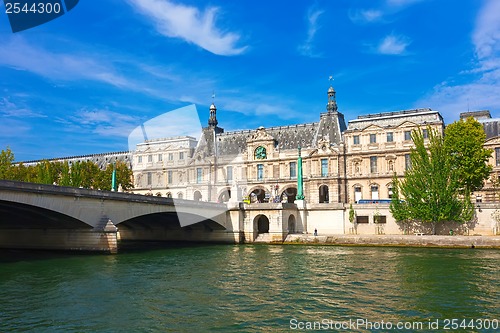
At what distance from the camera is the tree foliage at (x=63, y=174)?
76.9 meters

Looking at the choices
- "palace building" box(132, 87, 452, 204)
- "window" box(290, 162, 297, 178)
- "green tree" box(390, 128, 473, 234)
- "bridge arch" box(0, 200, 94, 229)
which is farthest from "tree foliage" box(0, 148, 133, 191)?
"green tree" box(390, 128, 473, 234)

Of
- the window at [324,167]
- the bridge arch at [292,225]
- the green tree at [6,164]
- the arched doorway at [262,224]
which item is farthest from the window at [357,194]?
the green tree at [6,164]

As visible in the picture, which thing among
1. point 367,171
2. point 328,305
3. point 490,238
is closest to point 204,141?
point 367,171

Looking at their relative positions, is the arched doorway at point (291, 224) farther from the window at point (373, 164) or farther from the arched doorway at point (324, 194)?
the window at point (373, 164)

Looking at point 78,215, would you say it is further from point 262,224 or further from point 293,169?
point 293,169

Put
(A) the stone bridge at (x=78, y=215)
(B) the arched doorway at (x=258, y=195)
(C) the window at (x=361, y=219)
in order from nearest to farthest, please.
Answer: (A) the stone bridge at (x=78, y=215) → (C) the window at (x=361, y=219) → (B) the arched doorway at (x=258, y=195)

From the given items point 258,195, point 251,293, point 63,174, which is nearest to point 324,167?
point 258,195

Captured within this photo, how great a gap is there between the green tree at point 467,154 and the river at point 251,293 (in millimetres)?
18337

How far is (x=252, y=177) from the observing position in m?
86.8

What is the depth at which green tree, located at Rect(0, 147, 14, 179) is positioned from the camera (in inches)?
3068

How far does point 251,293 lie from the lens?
27.0 m

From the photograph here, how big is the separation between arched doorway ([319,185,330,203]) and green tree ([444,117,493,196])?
2360cm

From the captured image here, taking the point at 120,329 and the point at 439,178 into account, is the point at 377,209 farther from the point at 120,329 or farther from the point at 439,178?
the point at 120,329

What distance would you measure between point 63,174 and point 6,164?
404 inches
